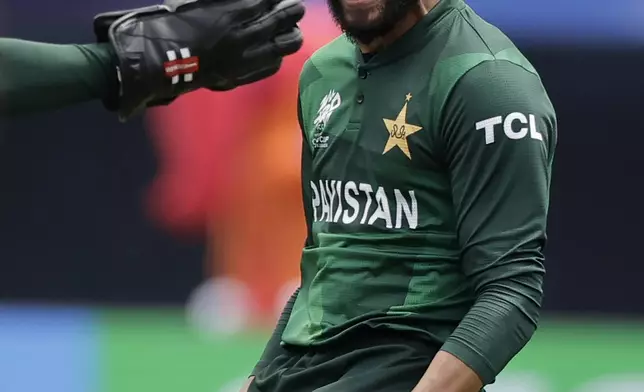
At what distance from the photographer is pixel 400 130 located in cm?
239

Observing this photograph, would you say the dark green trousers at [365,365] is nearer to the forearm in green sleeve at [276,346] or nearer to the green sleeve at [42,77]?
the forearm in green sleeve at [276,346]

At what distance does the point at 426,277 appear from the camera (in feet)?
7.82

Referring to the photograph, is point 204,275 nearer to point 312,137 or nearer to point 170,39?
point 312,137

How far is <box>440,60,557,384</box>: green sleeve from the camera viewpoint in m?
2.21

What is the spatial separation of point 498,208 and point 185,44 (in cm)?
65

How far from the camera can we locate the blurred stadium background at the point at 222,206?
5.68 m

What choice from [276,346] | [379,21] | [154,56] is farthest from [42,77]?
[276,346]

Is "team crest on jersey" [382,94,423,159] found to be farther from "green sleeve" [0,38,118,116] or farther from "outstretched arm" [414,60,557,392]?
"green sleeve" [0,38,118,116]

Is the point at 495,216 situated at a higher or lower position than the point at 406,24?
lower

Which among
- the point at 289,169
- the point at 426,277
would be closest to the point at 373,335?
the point at 426,277

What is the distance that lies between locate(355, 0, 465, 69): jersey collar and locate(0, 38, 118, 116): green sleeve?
65 centimetres

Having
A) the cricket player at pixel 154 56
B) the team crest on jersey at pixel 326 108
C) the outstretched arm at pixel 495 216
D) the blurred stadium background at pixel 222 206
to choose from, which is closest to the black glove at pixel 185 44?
the cricket player at pixel 154 56

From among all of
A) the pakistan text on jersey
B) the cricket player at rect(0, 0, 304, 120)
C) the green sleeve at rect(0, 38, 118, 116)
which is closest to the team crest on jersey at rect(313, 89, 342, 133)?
the pakistan text on jersey

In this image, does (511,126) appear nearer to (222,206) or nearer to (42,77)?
(42,77)
